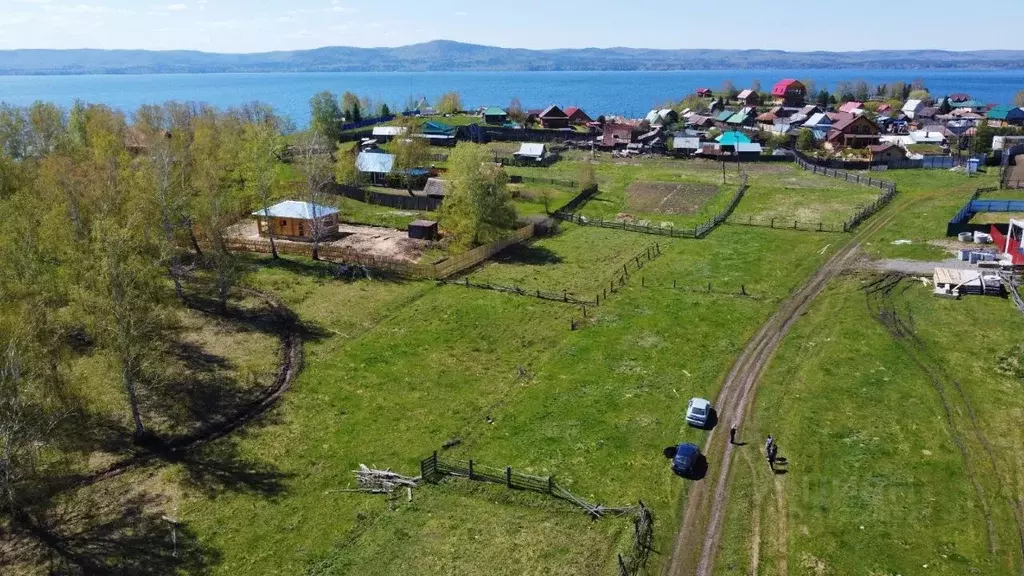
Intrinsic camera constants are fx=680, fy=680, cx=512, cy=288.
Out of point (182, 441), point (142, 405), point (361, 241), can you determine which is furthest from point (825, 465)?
point (361, 241)

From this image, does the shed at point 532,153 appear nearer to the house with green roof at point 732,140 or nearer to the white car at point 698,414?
the house with green roof at point 732,140

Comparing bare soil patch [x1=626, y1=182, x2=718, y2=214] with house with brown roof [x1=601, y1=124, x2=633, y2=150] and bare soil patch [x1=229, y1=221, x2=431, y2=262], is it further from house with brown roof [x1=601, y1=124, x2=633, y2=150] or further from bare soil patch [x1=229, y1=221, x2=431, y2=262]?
house with brown roof [x1=601, y1=124, x2=633, y2=150]

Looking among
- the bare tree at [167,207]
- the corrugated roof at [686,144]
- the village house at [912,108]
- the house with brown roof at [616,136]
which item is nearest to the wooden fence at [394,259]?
the bare tree at [167,207]

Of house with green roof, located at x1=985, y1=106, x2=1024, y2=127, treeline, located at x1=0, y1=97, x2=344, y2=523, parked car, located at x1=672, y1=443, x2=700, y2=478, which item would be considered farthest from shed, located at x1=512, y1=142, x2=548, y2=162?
house with green roof, located at x1=985, y1=106, x2=1024, y2=127

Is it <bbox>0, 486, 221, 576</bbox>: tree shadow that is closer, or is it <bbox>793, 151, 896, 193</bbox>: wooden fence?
<bbox>0, 486, 221, 576</bbox>: tree shadow

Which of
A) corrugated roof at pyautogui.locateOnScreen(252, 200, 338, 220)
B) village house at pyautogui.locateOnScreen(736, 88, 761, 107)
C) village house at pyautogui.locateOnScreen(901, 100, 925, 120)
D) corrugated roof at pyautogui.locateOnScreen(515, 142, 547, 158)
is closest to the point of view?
corrugated roof at pyautogui.locateOnScreen(252, 200, 338, 220)
